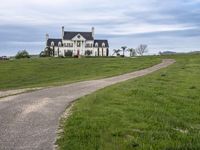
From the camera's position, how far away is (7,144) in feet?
36.3

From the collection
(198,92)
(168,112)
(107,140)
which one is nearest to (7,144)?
(107,140)

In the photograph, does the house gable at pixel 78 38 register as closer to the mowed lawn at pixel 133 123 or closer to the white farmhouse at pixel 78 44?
the white farmhouse at pixel 78 44

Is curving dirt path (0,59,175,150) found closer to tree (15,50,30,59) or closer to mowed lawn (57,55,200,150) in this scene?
mowed lawn (57,55,200,150)

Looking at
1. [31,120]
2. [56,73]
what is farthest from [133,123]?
[56,73]

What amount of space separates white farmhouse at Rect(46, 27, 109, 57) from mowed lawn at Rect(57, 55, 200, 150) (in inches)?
5128

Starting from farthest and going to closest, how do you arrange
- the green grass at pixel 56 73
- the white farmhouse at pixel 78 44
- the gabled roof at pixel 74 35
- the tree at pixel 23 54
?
the gabled roof at pixel 74 35 < the white farmhouse at pixel 78 44 < the tree at pixel 23 54 < the green grass at pixel 56 73

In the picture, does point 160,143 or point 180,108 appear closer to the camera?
point 160,143

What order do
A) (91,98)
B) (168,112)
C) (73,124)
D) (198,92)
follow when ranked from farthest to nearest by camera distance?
(198,92) < (91,98) < (168,112) < (73,124)

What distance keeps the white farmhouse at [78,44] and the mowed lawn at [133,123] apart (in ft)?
427

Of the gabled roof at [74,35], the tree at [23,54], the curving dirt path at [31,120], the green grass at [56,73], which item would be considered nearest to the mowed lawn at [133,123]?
the curving dirt path at [31,120]

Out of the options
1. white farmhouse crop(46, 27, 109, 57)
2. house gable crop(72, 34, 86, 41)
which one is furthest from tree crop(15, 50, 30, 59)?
house gable crop(72, 34, 86, 41)

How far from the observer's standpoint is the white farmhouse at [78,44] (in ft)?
495

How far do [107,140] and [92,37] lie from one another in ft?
469

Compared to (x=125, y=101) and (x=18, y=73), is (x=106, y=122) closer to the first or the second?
(x=125, y=101)
